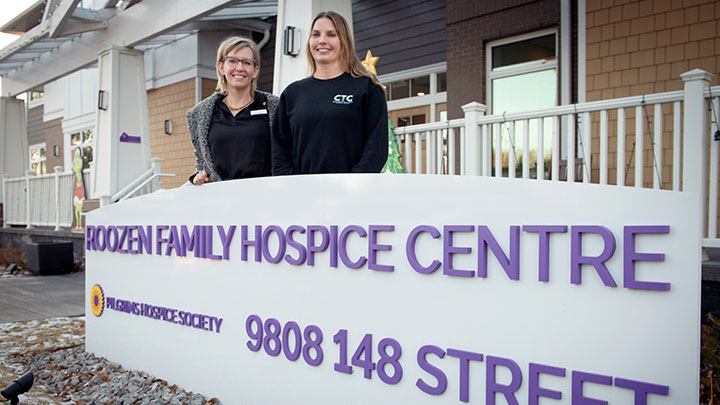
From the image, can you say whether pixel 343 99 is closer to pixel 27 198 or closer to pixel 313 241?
pixel 313 241

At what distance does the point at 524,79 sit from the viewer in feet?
22.8

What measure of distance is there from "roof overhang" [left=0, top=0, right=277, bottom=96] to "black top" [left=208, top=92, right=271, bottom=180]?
4463 millimetres

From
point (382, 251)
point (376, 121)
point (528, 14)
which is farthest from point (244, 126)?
point (528, 14)

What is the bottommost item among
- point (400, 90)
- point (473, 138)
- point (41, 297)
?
point (41, 297)

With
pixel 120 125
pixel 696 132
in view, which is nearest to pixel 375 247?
pixel 696 132

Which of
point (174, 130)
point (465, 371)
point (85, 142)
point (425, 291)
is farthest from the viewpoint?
point (85, 142)

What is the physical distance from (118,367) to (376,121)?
2.36m

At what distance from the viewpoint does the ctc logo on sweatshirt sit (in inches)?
93.4

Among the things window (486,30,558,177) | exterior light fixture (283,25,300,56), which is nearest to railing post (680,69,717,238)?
window (486,30,558,177)

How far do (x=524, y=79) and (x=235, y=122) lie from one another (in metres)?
5.05

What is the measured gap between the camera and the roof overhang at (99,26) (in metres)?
8.11

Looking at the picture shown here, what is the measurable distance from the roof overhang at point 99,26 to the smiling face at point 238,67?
14.3 feet

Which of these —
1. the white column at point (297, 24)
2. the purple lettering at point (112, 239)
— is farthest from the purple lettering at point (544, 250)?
the white column at point (297, 24)

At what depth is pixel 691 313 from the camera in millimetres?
1454
